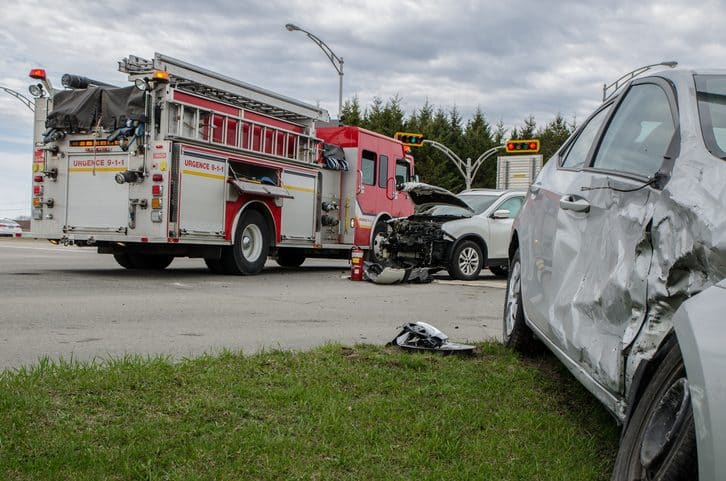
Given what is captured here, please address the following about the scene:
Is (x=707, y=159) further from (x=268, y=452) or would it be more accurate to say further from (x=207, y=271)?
(x=207, y=271)

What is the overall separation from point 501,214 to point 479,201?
0.80m

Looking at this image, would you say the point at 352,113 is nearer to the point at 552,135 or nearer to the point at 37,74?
the point at 552,135

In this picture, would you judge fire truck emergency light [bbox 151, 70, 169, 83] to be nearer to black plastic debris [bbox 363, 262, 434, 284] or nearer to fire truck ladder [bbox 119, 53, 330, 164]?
fire truck ladder [bbox 119, 53, 330, 164]

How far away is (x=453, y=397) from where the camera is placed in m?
4.11

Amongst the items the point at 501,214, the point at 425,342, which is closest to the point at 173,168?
the point at 501,214

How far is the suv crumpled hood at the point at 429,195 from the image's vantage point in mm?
13078

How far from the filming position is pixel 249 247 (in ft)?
45.5

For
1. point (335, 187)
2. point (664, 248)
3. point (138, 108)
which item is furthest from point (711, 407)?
point (335, 187)

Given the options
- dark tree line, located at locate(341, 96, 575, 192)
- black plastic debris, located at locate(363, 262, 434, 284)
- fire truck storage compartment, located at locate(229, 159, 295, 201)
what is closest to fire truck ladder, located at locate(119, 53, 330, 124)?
fire truck storage compartment, located at locate(229, 159, 295, 201)

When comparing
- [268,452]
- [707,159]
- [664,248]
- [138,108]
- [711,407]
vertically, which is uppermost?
[138,108]

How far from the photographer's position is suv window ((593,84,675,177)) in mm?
3127

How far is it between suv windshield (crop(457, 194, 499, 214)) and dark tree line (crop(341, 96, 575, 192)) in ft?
124

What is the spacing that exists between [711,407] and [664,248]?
845mm

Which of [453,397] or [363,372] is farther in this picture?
[363,372]
